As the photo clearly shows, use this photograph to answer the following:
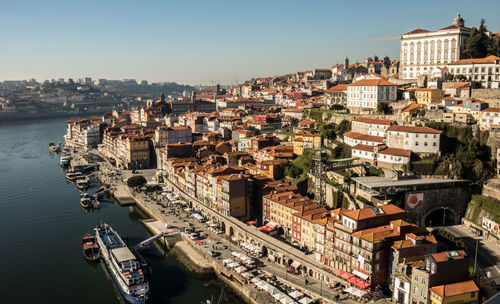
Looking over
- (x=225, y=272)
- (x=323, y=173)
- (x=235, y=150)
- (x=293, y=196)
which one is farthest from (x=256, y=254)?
(x=235, y=150)

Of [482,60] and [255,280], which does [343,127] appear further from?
[255,280]

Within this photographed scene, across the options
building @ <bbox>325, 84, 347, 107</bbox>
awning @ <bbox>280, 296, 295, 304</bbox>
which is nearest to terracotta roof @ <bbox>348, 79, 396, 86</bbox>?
building @ <bbox>325, 84, 347, 107</bbox>

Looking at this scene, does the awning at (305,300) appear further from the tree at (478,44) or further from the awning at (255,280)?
the tree at (478,44)

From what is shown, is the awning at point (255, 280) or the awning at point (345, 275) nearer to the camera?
the awning at point (345, 275)

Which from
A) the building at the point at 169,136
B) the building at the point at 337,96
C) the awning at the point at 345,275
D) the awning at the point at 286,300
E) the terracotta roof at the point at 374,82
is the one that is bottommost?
the awning at the point at 286,300

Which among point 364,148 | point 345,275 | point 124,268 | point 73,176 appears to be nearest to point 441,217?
point 364,148

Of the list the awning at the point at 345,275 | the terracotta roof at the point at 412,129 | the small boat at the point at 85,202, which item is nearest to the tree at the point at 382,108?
the terracotta roof at the point at 412,129
